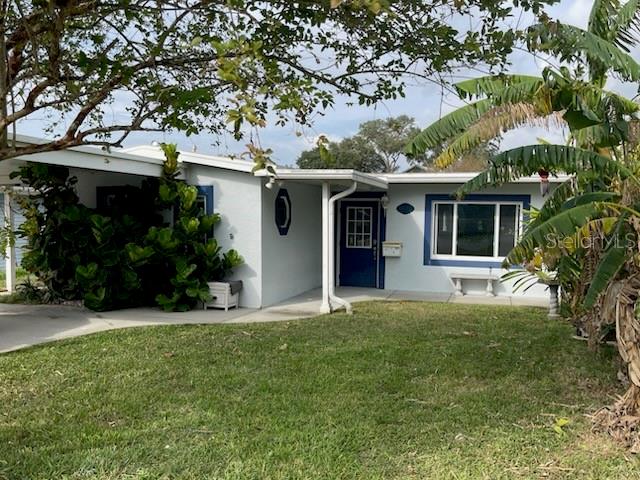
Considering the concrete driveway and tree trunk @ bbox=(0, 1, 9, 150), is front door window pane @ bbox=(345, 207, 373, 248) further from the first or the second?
tree trunk @ bbox=(0, 1, 9, 150)

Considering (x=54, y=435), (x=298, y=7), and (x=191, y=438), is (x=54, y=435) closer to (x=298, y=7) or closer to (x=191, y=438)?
(x=191, y=438)

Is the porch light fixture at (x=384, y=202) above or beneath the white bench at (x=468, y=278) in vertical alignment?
above

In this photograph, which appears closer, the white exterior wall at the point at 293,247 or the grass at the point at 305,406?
the grass at the point at 305,406

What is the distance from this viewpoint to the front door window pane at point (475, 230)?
1195 centimetres

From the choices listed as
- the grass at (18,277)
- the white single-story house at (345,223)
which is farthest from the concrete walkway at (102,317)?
the grass at (18,277)

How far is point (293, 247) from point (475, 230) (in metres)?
4.03

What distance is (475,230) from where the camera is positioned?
1206 cm

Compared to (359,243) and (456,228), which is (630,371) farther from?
(359,243)

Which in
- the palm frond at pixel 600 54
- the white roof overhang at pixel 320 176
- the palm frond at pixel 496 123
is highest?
the palm frond at pixel 600 54

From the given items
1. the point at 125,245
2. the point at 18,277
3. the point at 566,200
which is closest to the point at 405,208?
the point at 125,245

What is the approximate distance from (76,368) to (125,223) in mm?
4068

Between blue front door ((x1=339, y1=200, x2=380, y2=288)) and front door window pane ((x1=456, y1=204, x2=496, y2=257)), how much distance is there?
1.92 meters

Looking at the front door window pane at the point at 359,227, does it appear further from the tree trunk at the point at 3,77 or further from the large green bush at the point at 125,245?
the tree trunk at the point at 3,77

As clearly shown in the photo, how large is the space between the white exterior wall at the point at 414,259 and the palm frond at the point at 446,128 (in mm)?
6692
